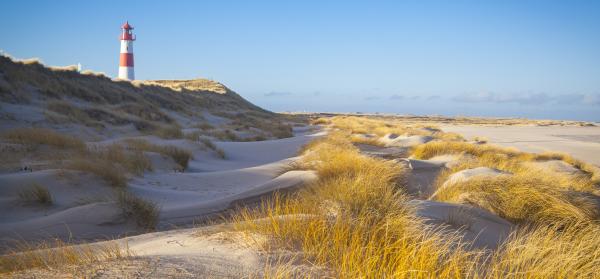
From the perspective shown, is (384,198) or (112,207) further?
(112,207)

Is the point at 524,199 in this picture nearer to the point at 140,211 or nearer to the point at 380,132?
the point at 140,211

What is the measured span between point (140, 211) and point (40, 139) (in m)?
5.77

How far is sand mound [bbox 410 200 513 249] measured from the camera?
3.23 metres

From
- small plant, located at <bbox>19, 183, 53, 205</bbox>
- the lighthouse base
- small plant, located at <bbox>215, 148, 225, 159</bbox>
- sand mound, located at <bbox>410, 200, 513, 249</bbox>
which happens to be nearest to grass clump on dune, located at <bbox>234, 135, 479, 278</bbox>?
sand mound, located at <bbox>410, 200, 513, 249</bbox>

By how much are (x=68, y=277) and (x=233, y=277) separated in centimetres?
72

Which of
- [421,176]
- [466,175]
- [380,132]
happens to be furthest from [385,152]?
[380,132]

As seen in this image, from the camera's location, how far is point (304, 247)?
2338mm

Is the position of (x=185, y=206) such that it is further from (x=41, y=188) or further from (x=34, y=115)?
(x=34, y=115)

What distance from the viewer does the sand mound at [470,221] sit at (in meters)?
3.23

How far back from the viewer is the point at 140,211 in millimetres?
4391

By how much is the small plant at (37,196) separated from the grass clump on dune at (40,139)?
3807 mm

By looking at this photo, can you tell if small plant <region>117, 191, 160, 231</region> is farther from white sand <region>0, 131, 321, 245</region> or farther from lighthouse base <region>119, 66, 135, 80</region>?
→ lighthouse base <region>119, 66, 135, 80</region>

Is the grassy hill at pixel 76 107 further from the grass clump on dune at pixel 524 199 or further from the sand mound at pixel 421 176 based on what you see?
the grass clump on dune at pixel 524 199

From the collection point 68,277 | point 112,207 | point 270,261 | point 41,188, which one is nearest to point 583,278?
point 270,261
